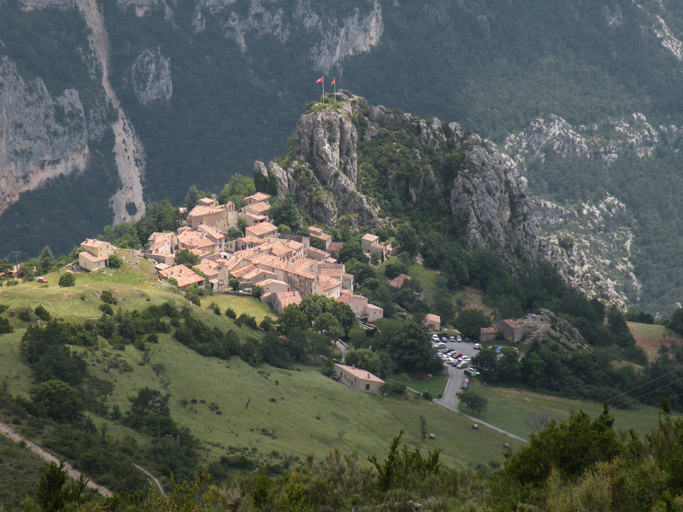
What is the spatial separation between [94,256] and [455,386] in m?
40.8

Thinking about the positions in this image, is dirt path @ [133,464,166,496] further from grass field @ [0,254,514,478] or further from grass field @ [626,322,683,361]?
grass field @ [626,322,683,361]

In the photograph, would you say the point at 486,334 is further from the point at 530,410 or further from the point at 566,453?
the point at 566,453

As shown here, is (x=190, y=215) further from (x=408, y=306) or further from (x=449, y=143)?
(x=449, y=143)

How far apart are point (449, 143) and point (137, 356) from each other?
260 feet

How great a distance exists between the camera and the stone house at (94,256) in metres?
85.2

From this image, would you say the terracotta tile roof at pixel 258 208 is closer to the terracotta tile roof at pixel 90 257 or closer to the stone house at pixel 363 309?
the stone house at pixel 363 309

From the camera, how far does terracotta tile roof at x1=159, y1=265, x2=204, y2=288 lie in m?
89.6

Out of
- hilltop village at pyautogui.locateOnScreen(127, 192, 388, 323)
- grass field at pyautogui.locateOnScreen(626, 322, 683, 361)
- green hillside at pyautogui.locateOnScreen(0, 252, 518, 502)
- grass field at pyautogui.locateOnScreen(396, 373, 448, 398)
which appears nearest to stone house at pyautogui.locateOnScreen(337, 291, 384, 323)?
hilltop village at pyautogui.locateOnScreen(127, 192, 388, 323)

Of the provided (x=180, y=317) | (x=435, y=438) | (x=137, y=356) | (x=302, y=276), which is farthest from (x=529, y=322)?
(x=137, y=356)

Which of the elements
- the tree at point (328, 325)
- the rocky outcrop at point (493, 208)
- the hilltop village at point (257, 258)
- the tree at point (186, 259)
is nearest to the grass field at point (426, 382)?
the tree at point (328, 325)

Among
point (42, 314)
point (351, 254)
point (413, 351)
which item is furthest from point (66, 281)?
point (351, 254)

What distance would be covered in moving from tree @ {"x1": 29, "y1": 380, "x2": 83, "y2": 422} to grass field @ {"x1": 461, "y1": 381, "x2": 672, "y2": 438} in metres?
37.7

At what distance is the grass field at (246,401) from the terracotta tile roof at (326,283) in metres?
15.4

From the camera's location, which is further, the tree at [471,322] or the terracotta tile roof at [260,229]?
the terracotta tile roof at [260,229]
